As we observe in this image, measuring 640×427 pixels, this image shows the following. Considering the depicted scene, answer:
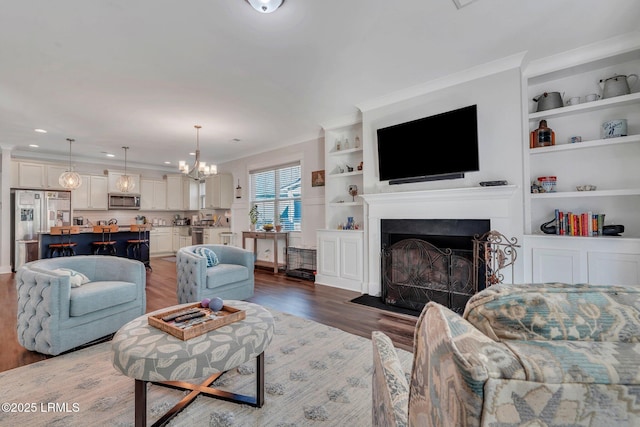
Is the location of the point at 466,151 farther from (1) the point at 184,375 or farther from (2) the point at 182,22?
(1) the point at 184,375

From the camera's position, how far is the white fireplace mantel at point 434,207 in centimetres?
296

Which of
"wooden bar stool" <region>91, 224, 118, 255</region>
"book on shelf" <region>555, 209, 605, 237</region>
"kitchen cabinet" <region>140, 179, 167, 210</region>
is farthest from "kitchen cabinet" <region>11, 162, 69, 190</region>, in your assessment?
"book on shelf" <region>555, 209, 605, 237</region>

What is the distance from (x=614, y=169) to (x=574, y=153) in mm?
349

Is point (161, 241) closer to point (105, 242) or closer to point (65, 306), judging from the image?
point (105, 242)

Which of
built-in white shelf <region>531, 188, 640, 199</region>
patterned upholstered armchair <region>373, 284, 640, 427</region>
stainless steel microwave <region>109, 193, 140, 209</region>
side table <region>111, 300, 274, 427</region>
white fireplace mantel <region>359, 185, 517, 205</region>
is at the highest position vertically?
stainless steel microwave <region>109, 193, 140, 209</region>

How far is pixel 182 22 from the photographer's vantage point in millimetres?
2268

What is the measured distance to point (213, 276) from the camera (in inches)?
131

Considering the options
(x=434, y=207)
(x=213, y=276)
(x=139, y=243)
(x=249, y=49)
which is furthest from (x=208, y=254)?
(x=139, y=243)

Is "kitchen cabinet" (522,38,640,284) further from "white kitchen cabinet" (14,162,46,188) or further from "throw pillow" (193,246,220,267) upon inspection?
"white kitchen cabinet" (14,162,46,188)

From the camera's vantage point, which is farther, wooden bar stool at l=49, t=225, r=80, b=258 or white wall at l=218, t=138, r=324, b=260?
white wall at l=218, t=138, r=324, b=260

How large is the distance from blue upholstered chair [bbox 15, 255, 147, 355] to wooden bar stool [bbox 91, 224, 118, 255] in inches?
123

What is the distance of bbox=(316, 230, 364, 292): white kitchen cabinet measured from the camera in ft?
13.9

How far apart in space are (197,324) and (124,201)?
7720mm

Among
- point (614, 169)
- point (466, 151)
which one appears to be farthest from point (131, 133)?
point (614, 169)
